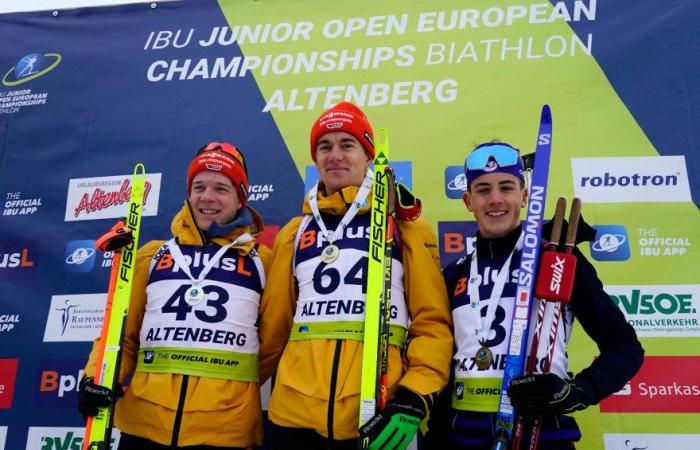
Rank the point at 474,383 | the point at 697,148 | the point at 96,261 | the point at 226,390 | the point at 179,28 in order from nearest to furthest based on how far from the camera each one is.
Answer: the point at 474,383 → the point at 226,390 → the point at 697,148 → the point at 96,261 → the point at 179,28

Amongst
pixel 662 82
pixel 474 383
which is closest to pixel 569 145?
pixel 662 82

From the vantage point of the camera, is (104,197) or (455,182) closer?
(455,182)

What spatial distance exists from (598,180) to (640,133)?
387mm

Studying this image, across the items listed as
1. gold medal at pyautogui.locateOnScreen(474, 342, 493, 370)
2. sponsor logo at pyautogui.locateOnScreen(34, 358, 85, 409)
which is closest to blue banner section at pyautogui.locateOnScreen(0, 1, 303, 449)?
sponsor logo at pyautogui.locateOnScreen(34, 358, 85, 409)

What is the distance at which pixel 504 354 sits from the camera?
2.03m

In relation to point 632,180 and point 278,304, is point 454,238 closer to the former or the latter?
point 632,180

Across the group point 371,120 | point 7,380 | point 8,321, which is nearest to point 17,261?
point 8,321

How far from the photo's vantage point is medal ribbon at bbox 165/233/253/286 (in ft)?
8.09

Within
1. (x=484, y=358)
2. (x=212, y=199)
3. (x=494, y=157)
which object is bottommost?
(x=484, y=358)

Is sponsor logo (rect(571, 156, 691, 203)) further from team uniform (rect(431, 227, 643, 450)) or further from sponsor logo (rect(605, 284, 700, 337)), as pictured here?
team uniform (rect(431, 227, 643, 450))

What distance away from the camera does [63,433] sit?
11.0 ft

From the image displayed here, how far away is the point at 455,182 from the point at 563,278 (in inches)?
57.8

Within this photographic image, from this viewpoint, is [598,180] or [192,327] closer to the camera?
[192,327]

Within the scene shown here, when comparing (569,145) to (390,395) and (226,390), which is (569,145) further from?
(226,390)
